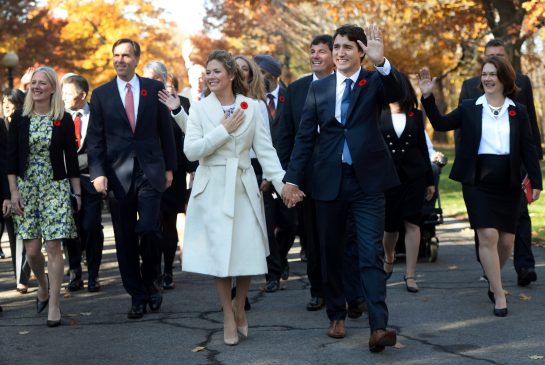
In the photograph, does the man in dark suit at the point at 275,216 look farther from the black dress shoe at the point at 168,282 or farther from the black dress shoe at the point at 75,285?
the black dress shoe at the point at 75,285

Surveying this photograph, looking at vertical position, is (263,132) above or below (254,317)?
above

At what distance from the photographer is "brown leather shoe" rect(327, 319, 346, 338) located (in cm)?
750

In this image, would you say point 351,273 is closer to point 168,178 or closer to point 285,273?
point 168,178

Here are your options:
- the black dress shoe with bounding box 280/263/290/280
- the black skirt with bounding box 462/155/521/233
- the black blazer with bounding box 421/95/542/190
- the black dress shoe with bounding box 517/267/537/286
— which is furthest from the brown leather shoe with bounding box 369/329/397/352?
the black dress shoe with bounding box 280/263/290/280

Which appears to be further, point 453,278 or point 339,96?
point 453,278

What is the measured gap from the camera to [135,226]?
28.5ft

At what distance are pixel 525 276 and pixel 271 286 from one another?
223 cm

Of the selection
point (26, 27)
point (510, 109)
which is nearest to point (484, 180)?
point (510, 109)

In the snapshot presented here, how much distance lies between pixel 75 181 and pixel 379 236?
2824 millimetres

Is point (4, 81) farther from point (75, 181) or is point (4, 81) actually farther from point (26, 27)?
point (75, 181)

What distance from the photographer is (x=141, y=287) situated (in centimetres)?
871

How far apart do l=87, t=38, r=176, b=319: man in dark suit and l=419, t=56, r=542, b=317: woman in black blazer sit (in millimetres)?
2194

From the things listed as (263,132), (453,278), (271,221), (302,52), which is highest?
(302,52)

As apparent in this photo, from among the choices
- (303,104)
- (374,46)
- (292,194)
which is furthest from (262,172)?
(374,46)
